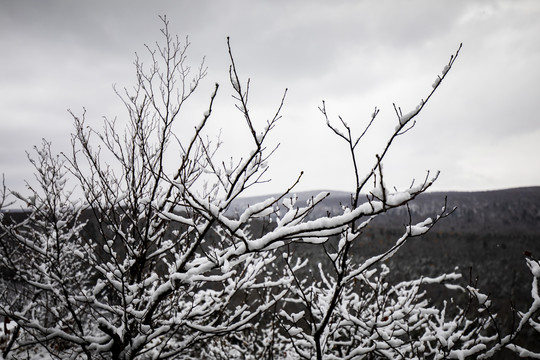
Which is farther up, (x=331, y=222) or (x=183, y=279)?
(x=331, y=222)

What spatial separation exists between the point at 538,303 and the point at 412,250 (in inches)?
1435

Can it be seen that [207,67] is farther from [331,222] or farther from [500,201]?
[500,201]

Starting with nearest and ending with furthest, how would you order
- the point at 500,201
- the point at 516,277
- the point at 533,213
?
the point at 516,277, the point at 533,213, the point at 500,201

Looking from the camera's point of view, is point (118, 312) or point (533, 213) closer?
point (118, 312)

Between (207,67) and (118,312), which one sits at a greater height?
(207,67)

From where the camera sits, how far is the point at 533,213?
54562mm

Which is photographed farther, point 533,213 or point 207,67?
point 533,213

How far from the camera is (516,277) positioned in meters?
25.0

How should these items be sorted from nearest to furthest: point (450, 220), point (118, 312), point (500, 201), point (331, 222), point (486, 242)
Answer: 1. point (331, 222)
2. point (118, 312)
3. point (486, 242)
4. point (450, 220)
5. point (500, 201)

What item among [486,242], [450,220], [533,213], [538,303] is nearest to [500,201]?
[533,213]

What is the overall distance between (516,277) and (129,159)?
114 feet

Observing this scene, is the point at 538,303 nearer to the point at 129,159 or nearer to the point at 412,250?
the point at 129,159

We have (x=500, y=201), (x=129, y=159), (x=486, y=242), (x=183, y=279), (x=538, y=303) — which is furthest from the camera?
(x=500, y=201)

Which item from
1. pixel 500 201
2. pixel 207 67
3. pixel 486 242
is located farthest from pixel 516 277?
pixel 500 201
